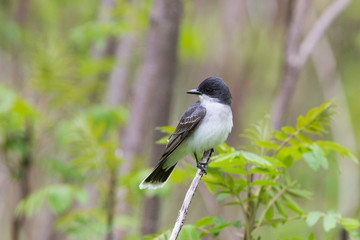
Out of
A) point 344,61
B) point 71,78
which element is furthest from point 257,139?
point 344,61

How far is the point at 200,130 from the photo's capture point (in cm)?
356

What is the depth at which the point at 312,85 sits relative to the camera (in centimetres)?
1073

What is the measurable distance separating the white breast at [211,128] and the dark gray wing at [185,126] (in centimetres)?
4

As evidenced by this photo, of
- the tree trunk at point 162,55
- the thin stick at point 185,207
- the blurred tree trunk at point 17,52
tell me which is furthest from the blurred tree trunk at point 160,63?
the blurred tree trunk at point 17,52

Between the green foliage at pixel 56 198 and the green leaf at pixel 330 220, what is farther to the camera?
the green foliage at pixel 56 198

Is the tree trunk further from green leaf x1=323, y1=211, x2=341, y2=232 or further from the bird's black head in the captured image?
green leaf x1=323, y1=211, x2=341, y2=232

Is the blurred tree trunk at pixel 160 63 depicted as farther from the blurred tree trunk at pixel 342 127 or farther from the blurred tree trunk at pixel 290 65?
the blurred tree trunk at pixel 342 127

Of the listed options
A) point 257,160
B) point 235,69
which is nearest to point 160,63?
point 257,160

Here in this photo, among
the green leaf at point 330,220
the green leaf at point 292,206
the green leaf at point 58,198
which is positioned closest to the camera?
the green leaf at point 330,220

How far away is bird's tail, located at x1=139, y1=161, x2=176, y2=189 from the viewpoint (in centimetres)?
342

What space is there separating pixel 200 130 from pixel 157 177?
453 millimetres

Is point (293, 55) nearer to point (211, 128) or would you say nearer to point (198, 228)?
point (211, 128)

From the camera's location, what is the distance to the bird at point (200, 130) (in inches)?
134

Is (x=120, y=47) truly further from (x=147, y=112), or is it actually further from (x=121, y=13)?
(x=147, y=112)
